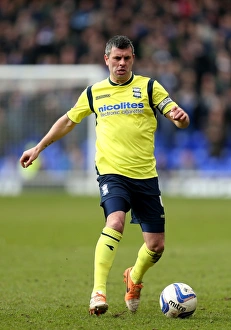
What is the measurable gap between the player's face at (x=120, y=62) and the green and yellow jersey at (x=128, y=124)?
15 centimetres

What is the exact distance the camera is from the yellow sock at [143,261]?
7375mm

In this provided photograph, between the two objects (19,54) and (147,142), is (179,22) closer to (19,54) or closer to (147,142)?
(19,54)

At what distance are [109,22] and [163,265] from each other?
17762 millimetres

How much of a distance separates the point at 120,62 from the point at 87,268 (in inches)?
166

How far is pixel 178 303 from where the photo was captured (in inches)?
271

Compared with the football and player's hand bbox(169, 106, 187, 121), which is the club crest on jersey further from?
the football

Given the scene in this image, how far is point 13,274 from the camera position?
10.0 meters

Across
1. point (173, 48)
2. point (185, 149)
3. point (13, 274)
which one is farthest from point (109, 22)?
point (13, 274)

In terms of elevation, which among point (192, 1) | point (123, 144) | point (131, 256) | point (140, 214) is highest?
point (192, 1)

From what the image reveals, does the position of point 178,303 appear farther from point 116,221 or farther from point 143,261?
point 116,221

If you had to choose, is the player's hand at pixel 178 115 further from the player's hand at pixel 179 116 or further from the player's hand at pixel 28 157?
the player's hand at pixel 28 157

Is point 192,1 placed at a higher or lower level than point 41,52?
higher

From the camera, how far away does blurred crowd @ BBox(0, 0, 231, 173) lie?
985 inches

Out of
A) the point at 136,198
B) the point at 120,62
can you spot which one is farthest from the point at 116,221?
the point at 120,62
